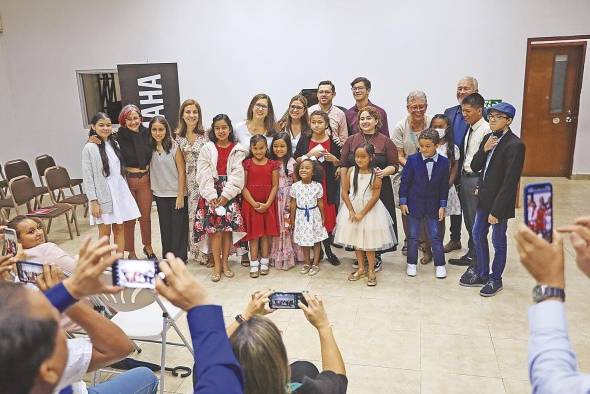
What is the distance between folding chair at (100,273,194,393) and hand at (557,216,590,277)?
188cm

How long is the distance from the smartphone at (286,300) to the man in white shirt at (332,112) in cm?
303

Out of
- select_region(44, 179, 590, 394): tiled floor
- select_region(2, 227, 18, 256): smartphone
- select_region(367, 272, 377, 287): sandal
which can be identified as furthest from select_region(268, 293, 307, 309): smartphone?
select_region(367, 272, 377, 287): sandal

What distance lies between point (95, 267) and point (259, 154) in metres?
2.99

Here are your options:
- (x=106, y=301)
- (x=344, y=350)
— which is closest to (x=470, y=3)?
(x=344, y=350)

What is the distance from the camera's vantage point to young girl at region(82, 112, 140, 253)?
407 cm

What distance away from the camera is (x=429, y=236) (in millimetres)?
4043

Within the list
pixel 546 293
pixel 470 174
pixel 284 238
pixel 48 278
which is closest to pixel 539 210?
pixel 546 293

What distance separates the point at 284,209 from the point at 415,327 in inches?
62.6

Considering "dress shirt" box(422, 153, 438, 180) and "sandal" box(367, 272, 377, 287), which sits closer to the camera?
"dress shirt" box(422, 153, 438, 180)

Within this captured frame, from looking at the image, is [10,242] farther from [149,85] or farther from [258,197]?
[149,85]

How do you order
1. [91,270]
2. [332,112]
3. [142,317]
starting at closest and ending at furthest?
[91,270] → [142,317] → [332,112]

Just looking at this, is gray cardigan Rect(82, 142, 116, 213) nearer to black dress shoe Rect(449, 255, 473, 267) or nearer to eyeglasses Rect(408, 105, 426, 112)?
eyeglasses Rect(408, 105, 426, 112)

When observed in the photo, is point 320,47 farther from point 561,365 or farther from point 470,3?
point 561,365

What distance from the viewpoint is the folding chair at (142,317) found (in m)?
2.46
